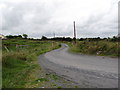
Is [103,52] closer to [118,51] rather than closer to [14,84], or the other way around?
[118,51]

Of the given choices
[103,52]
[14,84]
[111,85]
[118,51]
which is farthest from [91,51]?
[14,84]

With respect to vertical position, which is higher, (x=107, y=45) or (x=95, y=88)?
(x=107, y=45)

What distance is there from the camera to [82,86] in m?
4.17

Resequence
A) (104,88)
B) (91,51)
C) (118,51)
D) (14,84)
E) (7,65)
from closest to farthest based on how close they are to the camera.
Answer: (104,88)
(14,84)
(7,65)
(118,51)
(91,51)

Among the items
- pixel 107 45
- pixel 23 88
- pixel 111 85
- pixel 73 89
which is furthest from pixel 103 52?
pixel 23 88

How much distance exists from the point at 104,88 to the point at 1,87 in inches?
157

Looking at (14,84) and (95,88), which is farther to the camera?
(14,84)

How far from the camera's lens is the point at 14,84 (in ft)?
14.7

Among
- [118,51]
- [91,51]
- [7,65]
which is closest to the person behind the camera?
[7,65]

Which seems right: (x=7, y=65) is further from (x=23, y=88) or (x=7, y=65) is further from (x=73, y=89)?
(x=73, y=89)

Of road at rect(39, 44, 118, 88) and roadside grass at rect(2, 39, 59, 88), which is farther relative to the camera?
roadside grass at rect(2, 39, 59, 88)

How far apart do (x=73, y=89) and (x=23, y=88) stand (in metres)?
1.93

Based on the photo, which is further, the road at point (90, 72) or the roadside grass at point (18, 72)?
the roadside grass at point (18, 72)

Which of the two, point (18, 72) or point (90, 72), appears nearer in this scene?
point (90, 72)
